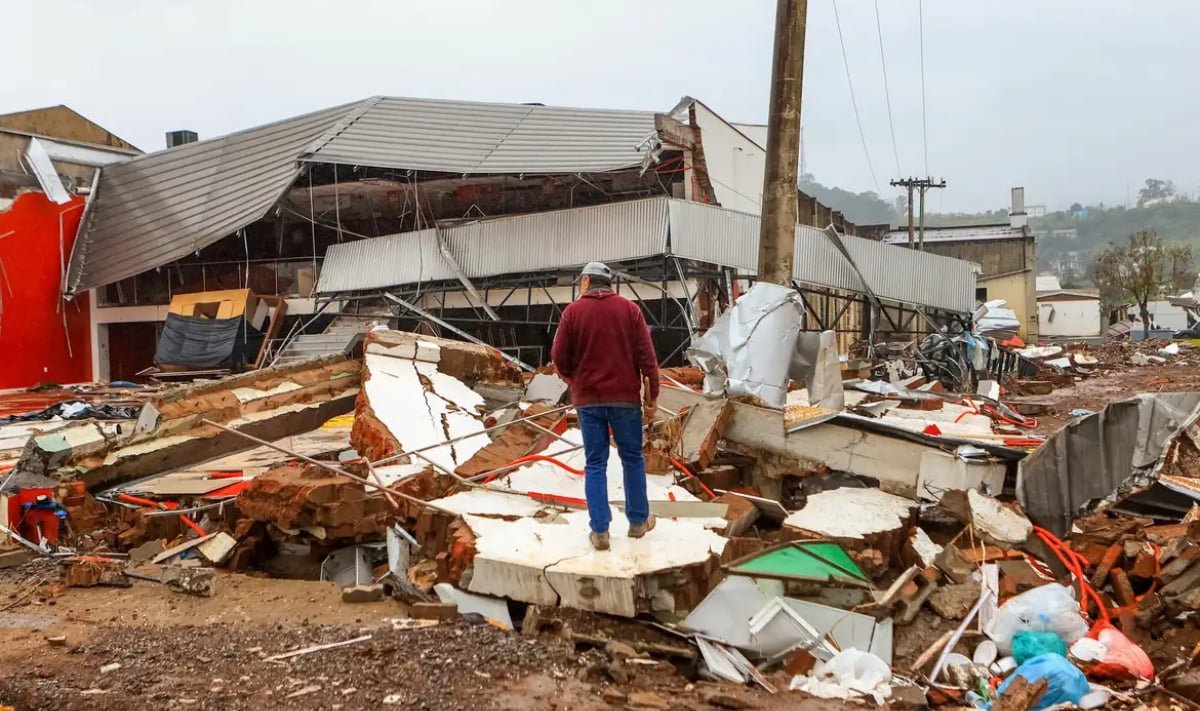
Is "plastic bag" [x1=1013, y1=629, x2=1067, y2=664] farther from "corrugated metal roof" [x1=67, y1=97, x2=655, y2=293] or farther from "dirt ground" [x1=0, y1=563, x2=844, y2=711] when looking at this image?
"corrugated metal roof" [x1=67, y1=97, x2=655, y2=293]

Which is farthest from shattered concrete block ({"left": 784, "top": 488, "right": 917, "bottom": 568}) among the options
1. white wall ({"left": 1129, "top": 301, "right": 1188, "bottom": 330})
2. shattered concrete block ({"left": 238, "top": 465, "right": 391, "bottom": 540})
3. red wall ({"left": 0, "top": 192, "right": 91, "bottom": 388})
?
white wall ({"left": 1129, "top": 301, "right": 1188, "bottom": 330})

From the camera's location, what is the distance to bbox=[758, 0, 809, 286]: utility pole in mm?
8805

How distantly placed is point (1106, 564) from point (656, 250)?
9.98 m

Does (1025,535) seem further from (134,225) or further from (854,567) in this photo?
(134,225)

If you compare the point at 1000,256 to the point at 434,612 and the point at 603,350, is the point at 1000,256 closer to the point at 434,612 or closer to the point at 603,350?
the point at 603,350

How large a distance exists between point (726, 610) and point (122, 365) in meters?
23.5

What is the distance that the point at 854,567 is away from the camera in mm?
4820

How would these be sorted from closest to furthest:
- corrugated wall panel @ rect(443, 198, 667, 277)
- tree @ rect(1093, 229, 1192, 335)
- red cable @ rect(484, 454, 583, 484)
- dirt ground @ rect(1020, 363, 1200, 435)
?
red cable @ rect(484, 454, 583, 484), dirt ground @ rect(1020, 363, 1200, 435), corrugated wall panel @ rect(443, 198, 667, 277), tree @ rect(1093, 229, 1192, 335)

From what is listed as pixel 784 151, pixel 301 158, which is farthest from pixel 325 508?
pixel 301 158

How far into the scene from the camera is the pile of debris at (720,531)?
4090 millimetres

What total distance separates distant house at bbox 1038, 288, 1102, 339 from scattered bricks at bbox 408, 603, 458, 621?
51893mm

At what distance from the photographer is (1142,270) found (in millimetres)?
40812

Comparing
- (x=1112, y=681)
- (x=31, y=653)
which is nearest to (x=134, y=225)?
(x=31, y=653)

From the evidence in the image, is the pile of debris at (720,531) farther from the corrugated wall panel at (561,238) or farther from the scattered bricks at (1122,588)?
the corrugated wall panel at (561,238)
